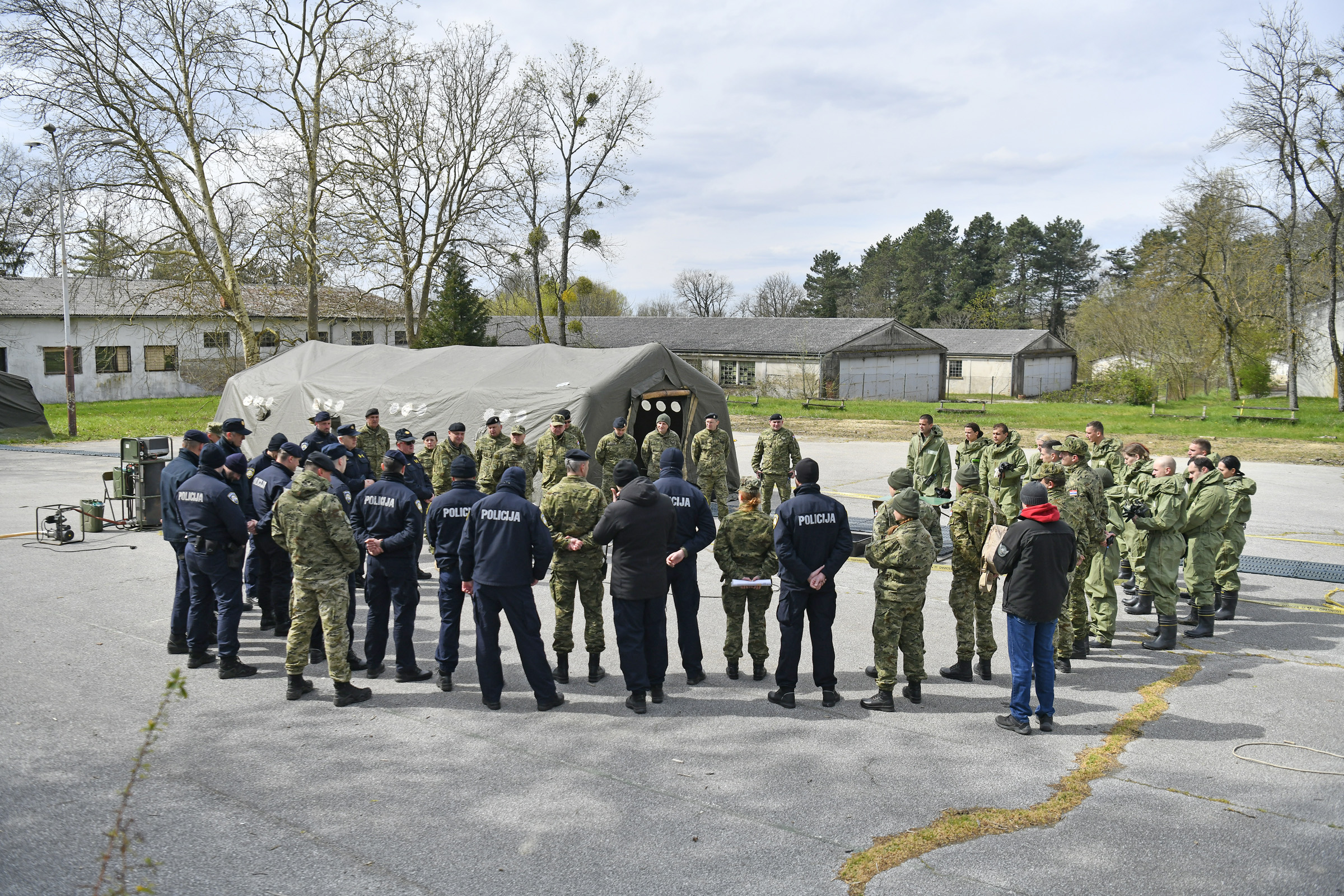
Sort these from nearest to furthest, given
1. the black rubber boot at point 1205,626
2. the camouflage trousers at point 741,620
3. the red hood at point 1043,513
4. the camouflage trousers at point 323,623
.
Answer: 1. the red hood at point 1043,513
2. the camouflage trousers at point 323,623
3. the camouflage trousers at point 741,620
4. the black rubber boot at point 1205,626

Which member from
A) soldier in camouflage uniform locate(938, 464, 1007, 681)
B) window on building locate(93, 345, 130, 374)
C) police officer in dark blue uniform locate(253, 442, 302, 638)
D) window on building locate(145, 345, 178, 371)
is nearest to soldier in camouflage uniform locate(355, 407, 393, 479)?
police officer in dark blue uniform locate(253, 442, 302, 638)

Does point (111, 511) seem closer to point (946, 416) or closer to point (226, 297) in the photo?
point (226, 297)

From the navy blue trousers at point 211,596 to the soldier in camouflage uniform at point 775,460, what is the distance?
8.35 metres

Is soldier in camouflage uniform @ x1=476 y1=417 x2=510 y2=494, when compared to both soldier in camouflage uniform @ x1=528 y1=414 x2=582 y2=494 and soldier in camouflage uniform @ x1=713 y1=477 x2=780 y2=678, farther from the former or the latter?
soldier in camouflage uniform @ x1=713 y1=477 x2=780 y2=678

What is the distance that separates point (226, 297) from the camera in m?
27.5

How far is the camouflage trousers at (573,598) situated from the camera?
7172 mm


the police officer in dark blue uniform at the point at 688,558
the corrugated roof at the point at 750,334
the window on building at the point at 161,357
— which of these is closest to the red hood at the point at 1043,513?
the police officer in dark blue uniform at the point at 688,558

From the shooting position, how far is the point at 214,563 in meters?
7.45

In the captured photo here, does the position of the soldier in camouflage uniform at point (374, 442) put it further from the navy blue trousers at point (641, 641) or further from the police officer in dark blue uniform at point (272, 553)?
the navy blue trousers at point (641, 641)

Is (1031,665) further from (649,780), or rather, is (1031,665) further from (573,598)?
(573,598)

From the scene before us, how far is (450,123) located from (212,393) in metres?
20.7

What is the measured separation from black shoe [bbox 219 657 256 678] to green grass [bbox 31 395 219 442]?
18.6m

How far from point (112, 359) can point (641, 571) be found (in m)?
44.3

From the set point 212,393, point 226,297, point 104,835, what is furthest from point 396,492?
point 212,393
